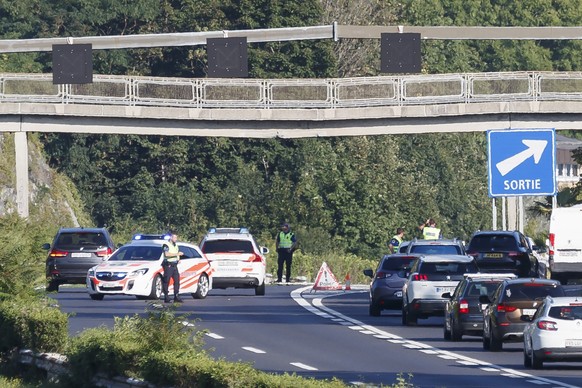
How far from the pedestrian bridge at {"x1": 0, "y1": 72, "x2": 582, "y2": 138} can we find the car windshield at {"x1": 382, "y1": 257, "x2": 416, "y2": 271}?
1589 centimetres

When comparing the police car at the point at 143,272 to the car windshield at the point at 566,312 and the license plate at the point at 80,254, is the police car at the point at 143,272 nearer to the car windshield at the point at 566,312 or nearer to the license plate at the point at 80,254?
the license plate at the point at 80,254

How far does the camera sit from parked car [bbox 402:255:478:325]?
34.8m

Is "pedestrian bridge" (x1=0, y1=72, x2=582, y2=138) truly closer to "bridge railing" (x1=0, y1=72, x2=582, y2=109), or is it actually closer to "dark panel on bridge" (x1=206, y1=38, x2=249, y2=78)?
"bridge railing" (x1=0, y1=72, x2=582, y2=109)

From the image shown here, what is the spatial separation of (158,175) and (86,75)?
33.5 m

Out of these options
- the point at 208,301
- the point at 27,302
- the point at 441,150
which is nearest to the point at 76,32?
the point at 441,150

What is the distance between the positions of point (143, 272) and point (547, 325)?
1679 centimetres

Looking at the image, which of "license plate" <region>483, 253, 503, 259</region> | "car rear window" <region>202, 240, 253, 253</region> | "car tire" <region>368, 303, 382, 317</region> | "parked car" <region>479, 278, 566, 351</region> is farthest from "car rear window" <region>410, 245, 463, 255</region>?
"parked car" <region>479, 278, 566, 351</region>

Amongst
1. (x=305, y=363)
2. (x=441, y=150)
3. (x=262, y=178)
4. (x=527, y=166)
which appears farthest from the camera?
(x=441, y=150)

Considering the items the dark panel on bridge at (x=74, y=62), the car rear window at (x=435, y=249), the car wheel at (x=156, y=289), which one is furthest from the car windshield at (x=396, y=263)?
the dark panel on bridge at (x=74, y=62)

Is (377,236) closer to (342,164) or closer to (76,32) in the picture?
(342,164)

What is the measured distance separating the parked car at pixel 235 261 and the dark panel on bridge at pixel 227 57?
4.38 m

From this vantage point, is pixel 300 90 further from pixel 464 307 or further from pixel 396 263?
pixel 464 307

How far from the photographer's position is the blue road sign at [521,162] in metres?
38.5

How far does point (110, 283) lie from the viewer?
40.1m
